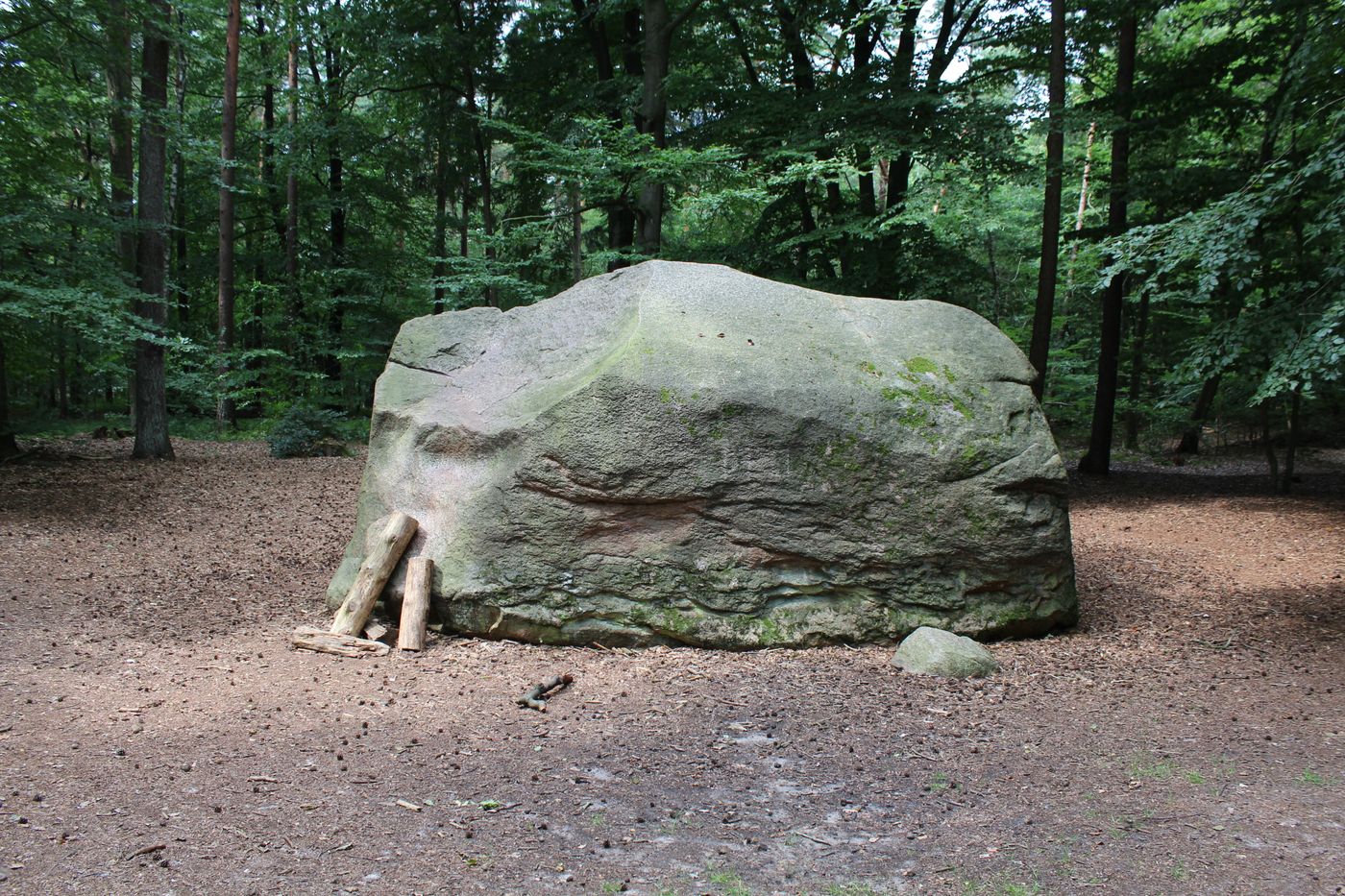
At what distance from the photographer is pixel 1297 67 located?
6688 millimetres

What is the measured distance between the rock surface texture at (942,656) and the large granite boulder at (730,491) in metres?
0.33

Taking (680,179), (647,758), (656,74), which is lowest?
(647,758)

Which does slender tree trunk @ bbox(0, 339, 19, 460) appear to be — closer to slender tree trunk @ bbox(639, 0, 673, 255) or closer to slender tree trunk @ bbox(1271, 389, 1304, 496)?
slender tree trunk @ bbox(639, 0, 673, 255)

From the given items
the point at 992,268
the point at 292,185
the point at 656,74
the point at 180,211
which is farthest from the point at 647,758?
the point at 180,211

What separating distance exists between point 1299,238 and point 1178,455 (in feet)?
29.3

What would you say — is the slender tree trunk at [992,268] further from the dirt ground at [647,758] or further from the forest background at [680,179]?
the dirt ground at [647,758]

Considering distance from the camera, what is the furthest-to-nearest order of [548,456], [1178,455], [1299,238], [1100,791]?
[1178,455] → [1299,238] → [548,456] → [1100,791]

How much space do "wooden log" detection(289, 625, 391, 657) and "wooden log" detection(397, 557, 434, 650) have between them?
0.15 m

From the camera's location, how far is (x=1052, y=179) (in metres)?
10.7

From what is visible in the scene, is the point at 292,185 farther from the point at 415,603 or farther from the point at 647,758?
the point at 647,758

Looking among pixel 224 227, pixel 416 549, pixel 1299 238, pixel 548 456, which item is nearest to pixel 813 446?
pixel 548 456

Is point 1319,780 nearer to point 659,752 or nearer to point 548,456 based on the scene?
point 659,752

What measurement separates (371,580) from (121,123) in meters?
9.48

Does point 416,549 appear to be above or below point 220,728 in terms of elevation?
above
